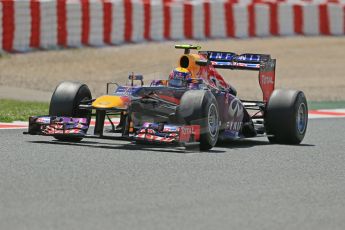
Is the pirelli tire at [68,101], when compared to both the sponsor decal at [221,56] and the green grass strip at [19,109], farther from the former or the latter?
the green grass strip at [19,109]

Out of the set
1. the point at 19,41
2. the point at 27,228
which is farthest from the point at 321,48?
the point at 27,228

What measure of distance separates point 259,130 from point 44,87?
7.97 meters

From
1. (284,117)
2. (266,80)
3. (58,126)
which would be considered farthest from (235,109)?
(58,126)

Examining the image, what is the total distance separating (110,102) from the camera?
12125 mm

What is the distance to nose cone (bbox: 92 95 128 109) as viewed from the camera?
12.1 metres

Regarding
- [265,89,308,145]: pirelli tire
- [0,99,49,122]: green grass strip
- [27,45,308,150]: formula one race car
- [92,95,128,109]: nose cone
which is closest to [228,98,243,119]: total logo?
[27,45,308,150]: formula one race car

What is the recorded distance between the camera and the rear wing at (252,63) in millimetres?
13883

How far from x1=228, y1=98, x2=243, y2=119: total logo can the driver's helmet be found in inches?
24.7

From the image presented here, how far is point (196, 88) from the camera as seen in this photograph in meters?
12.8

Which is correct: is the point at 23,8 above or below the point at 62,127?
above

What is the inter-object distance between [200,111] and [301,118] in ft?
6.82

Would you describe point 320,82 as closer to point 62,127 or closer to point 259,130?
point 259,130

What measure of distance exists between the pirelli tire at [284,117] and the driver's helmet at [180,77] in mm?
1083

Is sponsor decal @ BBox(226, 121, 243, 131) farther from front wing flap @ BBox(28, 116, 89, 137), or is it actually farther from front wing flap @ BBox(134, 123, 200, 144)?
front wing flap @ BBox(28, 116, 89, 137)
